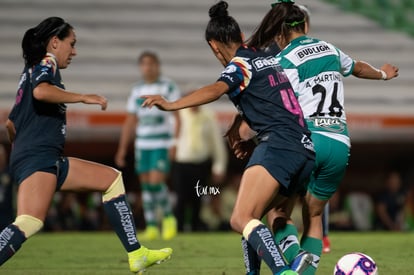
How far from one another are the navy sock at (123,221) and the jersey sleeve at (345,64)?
1.90 meters

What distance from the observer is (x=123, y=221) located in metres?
6.91

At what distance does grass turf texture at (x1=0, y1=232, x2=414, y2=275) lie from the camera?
803cm

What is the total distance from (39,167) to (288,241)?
73.3 inches

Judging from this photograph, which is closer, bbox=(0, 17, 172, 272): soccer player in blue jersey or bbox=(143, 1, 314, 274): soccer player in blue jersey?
bbox=(143, 1, 314, 274): soccer player in blue jersey

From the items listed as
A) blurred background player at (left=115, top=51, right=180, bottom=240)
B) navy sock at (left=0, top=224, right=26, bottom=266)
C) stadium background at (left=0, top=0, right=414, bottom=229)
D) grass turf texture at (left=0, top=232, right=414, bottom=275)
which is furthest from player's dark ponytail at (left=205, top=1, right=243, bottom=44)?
stadium background at (left=0, top=0, right=414, bottom=229)

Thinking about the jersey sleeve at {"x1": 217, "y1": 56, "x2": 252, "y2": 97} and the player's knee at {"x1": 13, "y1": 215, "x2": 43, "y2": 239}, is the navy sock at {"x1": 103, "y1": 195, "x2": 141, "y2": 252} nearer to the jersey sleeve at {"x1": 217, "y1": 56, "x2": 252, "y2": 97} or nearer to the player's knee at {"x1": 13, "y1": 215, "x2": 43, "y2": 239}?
the player's knee at {"x1": 13, "y1": 215, "x2": 43, "y2": 239}

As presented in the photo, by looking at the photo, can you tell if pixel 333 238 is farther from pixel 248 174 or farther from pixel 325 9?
pixel 325 9

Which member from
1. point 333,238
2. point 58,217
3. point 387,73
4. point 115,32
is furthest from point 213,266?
point 115,32

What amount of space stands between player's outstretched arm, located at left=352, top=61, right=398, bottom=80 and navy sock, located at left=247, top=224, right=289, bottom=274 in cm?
182

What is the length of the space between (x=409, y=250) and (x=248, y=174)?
15.6ft

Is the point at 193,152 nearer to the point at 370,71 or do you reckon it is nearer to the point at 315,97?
the point at 370,71

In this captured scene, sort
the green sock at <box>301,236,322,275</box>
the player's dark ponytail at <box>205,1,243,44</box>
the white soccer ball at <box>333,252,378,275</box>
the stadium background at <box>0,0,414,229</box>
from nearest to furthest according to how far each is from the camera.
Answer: the player's dark ponytail at <box>205,1,243,44</box>
the white soccer ball at <box>333,252,378,275</box>
the green sock at <box>301,236,322,275</box>
the stadium background at <box>0,0,414,229</box>

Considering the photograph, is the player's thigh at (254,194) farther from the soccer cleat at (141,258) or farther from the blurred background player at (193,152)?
the blurred background player at (193,152)

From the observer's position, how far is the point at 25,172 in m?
6.57
